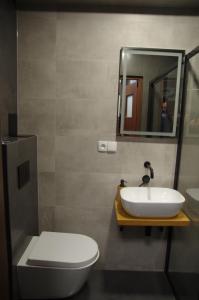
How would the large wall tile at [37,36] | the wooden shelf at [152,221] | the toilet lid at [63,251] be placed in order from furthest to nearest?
the large wall tile at [37,36] → the wooden shelf at [152,221] → the toilet lid at [63,251]

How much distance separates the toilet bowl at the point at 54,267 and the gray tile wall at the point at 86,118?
0.37m

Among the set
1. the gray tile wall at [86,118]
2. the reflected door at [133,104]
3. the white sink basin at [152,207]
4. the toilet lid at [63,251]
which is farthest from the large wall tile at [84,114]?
the toilet lid at [63,251]

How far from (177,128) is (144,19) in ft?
3.07

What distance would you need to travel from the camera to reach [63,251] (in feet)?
5.03

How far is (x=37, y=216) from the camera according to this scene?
1.93 meters

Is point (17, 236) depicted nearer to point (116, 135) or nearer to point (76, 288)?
point (76, 288)

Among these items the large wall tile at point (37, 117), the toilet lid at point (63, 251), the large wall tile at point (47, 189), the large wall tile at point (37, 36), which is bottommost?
the toilet lid at point (63, 251)

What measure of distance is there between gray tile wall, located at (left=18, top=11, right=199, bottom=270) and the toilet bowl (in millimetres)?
366

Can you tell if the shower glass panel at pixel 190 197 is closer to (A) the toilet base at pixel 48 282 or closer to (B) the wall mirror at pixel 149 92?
(B) the wall mirror at pixel 149 92

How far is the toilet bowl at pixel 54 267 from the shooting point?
57.2 inches

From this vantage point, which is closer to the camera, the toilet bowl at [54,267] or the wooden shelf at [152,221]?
the toilet bowl at [54,267]

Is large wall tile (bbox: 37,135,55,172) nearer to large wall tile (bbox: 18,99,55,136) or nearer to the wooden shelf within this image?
large wall tile (bbox: 18,99,55,136)

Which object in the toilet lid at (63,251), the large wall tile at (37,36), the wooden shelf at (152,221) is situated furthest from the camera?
the large wall tile at (37,36)

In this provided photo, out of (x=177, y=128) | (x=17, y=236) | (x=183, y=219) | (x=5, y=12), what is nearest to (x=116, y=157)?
(x=177, y=128)
